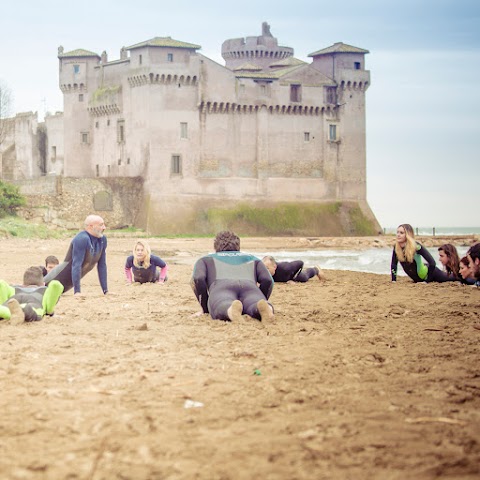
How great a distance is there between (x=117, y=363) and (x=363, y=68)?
52.1 meters

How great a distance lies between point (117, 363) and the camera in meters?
6.20

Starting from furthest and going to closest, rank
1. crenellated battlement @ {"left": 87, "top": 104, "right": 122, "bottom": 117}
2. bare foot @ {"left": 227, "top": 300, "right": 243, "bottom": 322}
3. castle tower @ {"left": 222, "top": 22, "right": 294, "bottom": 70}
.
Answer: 1. castle tower @ {"left": 222, "top": 22, "right": 294, "bottom": 70}
2. crenellated battlement @ {"left": 87, "top": 104, "right": 122, "bottom": 117}
3. bare foot @ {"left": 227, "top": 300, "right": 243, "bottom": 322}

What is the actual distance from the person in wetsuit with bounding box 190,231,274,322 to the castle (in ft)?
133

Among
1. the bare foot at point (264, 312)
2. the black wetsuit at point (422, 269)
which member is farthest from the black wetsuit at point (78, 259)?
the black wetsuit at point (422, 269)

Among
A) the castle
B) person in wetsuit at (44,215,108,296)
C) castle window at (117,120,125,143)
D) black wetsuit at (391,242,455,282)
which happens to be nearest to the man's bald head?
person in wetsuit at (44,215,108,296)

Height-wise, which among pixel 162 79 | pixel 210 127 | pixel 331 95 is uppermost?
pixel 162 79

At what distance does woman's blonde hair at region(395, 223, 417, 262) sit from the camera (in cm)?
1343

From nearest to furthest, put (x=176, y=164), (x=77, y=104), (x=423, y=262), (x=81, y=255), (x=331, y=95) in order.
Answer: (x=81, y=255) → (x=423, y=262) → (x=176, y=164) → (x=331, y=95) → (x=77, y=104)

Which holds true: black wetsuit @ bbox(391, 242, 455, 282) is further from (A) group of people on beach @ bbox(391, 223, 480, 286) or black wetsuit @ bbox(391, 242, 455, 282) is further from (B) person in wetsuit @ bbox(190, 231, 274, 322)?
(B) person in wetsuit @ bbox(190, 231, 274, 322)

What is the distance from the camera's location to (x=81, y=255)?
1150 centimetres

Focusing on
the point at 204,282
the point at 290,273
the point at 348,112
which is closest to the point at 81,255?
the point at 204,282

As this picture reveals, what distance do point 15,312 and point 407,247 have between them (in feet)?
24.2

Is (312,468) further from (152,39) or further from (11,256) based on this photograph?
(152,39)

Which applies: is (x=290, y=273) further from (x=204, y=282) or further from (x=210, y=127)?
(x=210, y=127)
